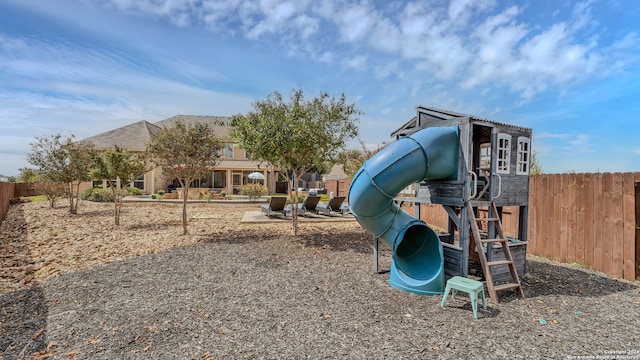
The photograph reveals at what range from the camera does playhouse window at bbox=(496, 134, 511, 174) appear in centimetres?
637

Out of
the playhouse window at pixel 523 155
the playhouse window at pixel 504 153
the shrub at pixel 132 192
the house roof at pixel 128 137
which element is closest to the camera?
the playhouse window at pixel 504 153

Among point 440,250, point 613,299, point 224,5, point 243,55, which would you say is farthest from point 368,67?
point 613,299

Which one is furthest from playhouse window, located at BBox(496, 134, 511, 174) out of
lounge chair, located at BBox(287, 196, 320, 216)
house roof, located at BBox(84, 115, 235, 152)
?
house roof, located at BBox(84, 115, 235, 152)

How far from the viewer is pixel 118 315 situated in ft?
15.2

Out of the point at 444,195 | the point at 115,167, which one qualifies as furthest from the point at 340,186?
the point at 444,195

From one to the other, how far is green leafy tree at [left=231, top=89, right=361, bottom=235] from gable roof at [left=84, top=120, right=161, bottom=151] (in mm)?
23797

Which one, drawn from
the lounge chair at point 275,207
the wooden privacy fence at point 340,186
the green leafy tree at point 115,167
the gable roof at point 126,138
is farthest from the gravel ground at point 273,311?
the gable roof at point 126,138

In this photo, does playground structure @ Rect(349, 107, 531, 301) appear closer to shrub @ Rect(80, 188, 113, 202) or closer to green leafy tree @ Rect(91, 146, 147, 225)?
green leafy tree @ Rect(91, 146, 147, 225)

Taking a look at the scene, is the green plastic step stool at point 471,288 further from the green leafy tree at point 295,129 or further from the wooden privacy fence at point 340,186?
the wooden privacy fence at point 340,186

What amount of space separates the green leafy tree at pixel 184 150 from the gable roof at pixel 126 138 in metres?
21.1

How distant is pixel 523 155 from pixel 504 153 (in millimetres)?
677

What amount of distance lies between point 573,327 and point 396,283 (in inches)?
103

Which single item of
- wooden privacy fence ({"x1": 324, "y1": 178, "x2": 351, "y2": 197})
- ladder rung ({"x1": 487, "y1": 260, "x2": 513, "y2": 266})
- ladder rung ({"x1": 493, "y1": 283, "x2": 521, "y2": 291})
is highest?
wooden privacy fence ({"x1": 324, "y1": 178, "x2": 351, "y2": 197})

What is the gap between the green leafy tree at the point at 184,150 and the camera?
10648mm
